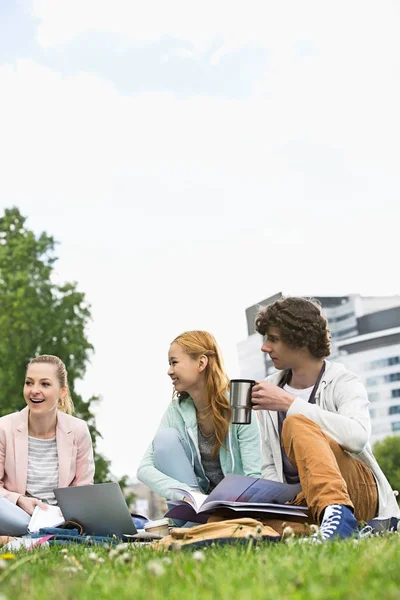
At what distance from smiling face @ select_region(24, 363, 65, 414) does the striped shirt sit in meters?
0.30

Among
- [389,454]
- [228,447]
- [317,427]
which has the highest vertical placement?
[317,427]

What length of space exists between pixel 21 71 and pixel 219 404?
29518 mm

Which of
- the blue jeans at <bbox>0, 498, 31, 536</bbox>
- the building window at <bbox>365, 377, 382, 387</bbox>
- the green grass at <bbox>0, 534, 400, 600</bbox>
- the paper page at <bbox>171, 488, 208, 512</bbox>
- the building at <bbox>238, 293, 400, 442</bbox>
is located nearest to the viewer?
the green grass at <bbox>0, 534, 400, 600</bbox>

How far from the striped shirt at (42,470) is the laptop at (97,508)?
1.38 metres

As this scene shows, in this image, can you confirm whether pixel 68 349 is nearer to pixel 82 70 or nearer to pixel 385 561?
pixel 82 70

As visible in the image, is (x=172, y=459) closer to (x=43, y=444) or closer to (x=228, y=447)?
(x=228, y=447)

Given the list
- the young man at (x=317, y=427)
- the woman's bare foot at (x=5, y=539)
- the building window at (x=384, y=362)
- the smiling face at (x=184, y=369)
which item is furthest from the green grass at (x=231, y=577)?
the building window at (x=384, y=362)

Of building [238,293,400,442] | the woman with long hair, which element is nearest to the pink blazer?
the woman with long hair

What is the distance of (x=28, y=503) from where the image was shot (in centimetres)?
643

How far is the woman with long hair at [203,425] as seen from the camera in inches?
239

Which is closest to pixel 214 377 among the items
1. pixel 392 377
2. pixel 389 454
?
pixel 389 454

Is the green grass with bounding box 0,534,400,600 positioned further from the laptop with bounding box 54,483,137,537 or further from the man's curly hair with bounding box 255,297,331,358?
the man's curly hair with bounding box 255,297,331,358

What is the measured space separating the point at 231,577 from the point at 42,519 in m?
3.70

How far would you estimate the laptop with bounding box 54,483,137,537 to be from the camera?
5.35 m
